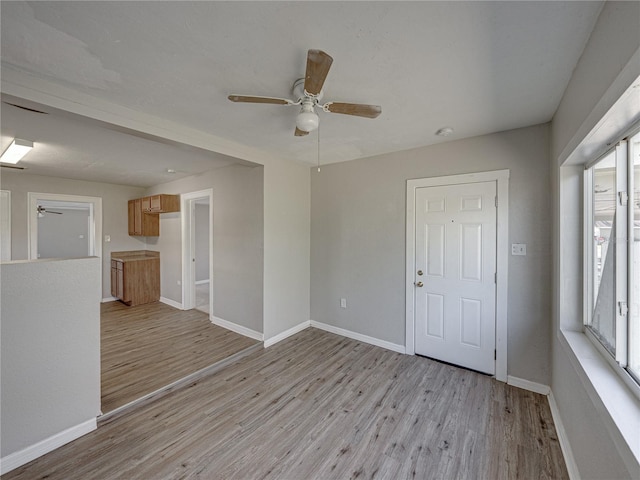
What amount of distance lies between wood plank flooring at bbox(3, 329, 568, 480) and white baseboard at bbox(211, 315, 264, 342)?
2.05 feet

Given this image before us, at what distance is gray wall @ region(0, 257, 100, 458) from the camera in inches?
61.7

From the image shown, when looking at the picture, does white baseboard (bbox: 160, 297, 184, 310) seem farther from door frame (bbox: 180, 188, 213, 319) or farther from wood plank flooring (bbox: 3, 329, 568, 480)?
wood plank flooring (bbox: 3, 329, 568, 480)

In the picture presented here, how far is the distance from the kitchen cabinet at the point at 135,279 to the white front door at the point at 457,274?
4932 mm

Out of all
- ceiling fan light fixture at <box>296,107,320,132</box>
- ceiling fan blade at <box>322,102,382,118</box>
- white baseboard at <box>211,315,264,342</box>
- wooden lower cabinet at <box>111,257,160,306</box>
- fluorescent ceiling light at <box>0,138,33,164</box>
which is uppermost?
fluorescent ceiling light at <box>0,138,33,164</box>

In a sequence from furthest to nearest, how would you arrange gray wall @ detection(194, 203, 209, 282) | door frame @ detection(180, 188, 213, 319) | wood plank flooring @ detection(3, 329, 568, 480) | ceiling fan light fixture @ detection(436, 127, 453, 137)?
1. gray wall @ detection(194, 203, 209, 282)
2. door frame @ detection(180, 188, 213, 319)
3. ceiling fan light fixture @ detection(436, 127, 453, 137)
4. wood plank flooring @ detection(3, 329, 568, 480)

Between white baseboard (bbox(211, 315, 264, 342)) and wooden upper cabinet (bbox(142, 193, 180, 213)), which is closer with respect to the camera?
white baseboard (bbox(211, 315, 264, 342))

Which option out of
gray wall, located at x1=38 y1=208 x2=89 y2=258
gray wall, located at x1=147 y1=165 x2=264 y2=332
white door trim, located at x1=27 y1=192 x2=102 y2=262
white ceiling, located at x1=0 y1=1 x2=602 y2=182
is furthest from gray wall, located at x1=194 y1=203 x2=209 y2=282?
white ceiling, located at x1=0 y1=1 x2=602 y2=182

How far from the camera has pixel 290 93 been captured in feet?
5.78

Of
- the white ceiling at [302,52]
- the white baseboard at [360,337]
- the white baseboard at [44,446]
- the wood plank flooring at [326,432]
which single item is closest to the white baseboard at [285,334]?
the white baseboard at [360,337]

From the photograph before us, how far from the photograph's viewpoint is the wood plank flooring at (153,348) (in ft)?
7.75

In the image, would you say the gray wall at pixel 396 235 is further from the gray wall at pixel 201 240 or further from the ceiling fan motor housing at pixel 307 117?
the gray wall at pixel 201 240

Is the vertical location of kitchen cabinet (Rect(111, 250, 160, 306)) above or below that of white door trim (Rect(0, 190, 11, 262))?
below

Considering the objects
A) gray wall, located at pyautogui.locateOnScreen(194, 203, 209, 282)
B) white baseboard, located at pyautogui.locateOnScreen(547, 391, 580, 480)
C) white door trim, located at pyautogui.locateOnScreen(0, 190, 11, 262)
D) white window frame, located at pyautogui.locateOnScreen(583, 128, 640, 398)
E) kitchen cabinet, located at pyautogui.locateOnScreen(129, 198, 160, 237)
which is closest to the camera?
white window frame, located at pyautogui.locateOnScreen(583, 128, 640, 398)

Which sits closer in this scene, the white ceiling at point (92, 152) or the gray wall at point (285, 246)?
the white ceiling at point (92, 152)
